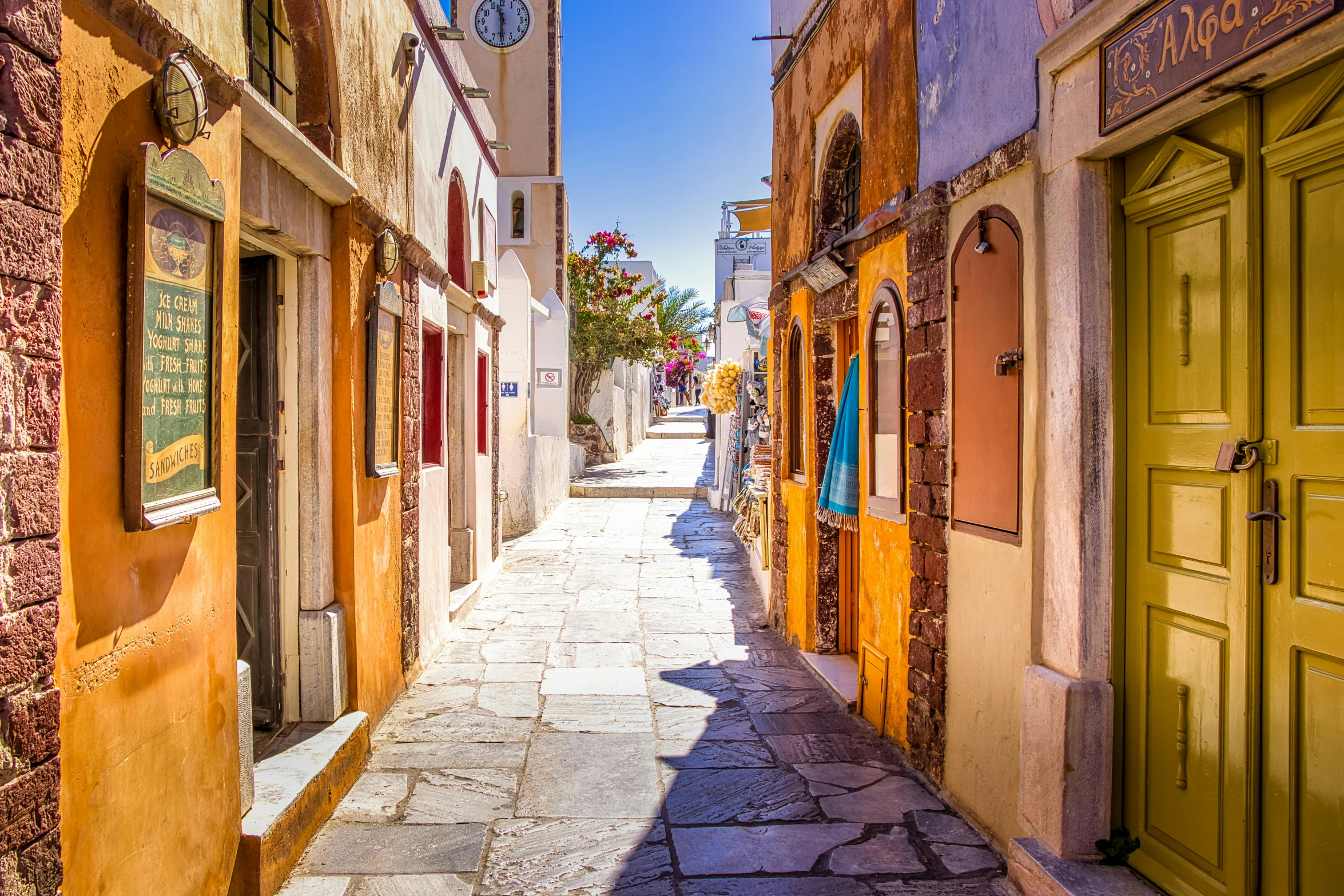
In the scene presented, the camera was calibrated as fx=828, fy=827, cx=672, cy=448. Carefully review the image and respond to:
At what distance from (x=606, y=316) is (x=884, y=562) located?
52.6ft

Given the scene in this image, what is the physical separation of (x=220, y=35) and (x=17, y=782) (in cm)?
228

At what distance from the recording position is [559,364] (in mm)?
16578

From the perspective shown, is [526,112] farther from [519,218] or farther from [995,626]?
[995,626]

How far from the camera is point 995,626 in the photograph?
133 inches

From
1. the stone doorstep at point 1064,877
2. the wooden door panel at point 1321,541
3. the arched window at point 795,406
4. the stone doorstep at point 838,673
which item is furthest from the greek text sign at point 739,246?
the wooden door panel at point 1321,541

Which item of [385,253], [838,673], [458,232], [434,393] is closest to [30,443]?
[385,253]

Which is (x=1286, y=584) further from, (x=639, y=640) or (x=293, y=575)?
(x=639, y=640)

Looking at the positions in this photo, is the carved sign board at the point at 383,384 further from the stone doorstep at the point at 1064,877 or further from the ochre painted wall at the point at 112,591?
the stone doorstep at the point at 1064,877

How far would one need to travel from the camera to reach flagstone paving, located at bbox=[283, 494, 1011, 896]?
3.19 meters

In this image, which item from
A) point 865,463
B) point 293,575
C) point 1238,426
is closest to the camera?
point 1238,426

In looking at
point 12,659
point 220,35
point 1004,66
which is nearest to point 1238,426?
point 1004,66

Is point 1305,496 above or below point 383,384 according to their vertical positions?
below

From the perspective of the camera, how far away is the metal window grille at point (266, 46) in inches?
155

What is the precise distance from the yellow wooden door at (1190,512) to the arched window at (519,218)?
15.7 m
